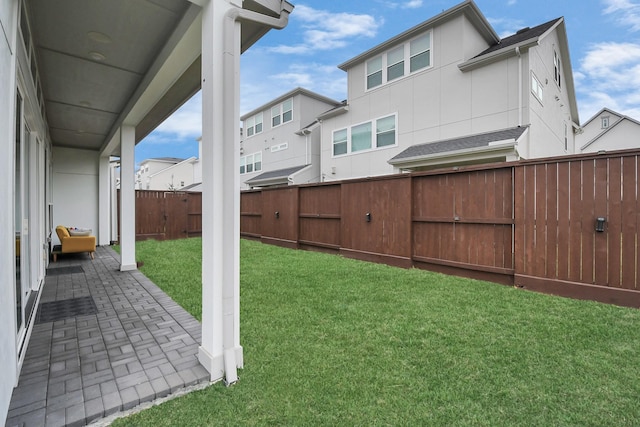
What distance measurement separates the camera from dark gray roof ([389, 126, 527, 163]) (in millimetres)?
8227

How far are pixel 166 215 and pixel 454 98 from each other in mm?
10861

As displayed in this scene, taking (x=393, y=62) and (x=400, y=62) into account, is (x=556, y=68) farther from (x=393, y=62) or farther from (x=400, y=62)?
(x=393, y=62)

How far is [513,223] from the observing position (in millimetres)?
4785

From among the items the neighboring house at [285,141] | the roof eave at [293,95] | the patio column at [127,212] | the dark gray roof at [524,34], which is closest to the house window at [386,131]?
the dark gray roof at [524,34]

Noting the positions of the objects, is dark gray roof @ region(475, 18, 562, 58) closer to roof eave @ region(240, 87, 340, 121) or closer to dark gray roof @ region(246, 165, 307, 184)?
roof eave @ region(240, 87, 340, 121)

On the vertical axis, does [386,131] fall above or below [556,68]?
below

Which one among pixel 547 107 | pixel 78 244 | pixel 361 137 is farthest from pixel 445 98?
pixel 78 244

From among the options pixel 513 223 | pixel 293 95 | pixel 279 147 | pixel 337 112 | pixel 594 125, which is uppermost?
pixel 594 125

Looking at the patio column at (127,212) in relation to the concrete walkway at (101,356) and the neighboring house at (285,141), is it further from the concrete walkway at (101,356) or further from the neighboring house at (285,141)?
the neighboring house at (285,141)

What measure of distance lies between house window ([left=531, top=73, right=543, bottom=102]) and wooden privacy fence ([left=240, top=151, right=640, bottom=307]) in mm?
5664

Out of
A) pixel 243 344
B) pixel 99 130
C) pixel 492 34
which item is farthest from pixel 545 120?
pixel 99 130

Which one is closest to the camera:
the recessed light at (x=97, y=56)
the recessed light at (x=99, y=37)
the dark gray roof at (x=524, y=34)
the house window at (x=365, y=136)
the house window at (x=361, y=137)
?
the recessed light at (x=99, y=37)

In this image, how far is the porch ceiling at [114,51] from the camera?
277 centimetres

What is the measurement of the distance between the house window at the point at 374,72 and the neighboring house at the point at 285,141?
4.31 m
